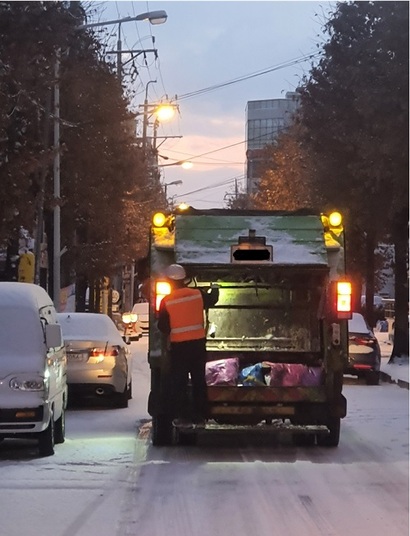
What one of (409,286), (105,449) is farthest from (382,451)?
(409,286)

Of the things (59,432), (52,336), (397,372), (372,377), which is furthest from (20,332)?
(397,372)

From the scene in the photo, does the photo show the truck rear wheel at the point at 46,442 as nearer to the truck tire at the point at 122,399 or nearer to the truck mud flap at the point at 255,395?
the truck mud flap at the point at 255,395

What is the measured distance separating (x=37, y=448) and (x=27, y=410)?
53.0 inches

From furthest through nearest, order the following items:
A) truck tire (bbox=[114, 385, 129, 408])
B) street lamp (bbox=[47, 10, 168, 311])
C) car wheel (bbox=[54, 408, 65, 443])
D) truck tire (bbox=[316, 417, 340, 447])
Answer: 1. street lamp (bbox=[47, 10, 168, 311])
2. truck tire (bbox=[114, 385, 129, 408])
3. car wheel (bbox=[54, 408, 65, 443])
4. truck tire (bbox=[316, 417, 340, 447])

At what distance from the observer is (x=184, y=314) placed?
1180 centimetres

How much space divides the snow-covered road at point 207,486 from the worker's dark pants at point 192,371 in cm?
55

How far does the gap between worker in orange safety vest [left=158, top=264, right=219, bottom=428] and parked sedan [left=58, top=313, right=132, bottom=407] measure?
4545mm

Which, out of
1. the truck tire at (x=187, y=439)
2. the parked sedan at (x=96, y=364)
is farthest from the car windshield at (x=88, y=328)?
the truck tire at (x=187, y=439)

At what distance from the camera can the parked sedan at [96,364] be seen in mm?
16344

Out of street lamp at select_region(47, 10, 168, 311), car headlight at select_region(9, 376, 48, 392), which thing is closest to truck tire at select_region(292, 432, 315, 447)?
car headlight at select_region(9, 376, 48, 392)

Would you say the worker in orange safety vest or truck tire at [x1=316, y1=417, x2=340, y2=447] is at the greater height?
the worker in orange safety vest

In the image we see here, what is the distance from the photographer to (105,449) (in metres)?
12.0

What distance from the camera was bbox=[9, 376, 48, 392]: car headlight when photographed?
11.1 meters

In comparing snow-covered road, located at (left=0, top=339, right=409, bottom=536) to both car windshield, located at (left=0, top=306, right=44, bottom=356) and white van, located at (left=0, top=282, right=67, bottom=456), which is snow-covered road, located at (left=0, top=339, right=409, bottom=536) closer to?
white van, located at (left=0, top=282, right=67, bottom=456)
